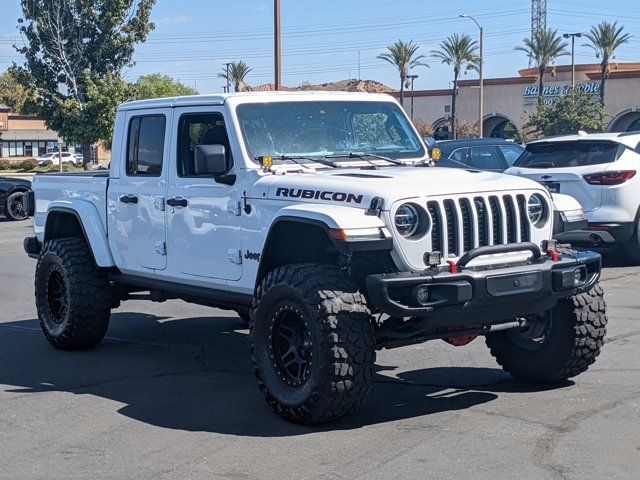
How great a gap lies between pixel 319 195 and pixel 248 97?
141 cm

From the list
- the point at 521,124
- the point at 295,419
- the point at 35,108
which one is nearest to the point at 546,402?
the point at 295,419

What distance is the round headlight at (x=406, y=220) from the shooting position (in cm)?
584

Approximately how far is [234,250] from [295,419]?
1399mm

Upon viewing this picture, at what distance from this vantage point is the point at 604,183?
40.9 feet

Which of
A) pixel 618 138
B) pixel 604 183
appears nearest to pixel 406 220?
pixel 604 183

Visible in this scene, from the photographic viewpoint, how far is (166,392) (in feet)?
23.1

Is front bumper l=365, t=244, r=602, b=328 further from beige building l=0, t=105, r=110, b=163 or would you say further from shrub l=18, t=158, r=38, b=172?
beige building l=0, t=105, r=110, b=163

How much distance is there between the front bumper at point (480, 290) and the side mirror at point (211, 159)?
162 centimetres

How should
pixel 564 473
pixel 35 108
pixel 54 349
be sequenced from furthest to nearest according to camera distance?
pixel 35 108, pixel 54 349, pixel 564 473

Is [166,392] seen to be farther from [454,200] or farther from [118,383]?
[454,200]

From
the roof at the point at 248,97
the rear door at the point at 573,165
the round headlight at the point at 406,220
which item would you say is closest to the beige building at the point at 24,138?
the rear door at the point at 573,165

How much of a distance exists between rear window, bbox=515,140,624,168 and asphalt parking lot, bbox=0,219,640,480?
4286 mm

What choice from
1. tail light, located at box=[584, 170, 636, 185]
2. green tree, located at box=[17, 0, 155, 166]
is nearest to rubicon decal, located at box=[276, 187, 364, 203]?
tail light, located at box=[584, 170, 636, 185]

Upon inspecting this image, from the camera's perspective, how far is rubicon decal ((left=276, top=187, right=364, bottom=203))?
591 centimetres
